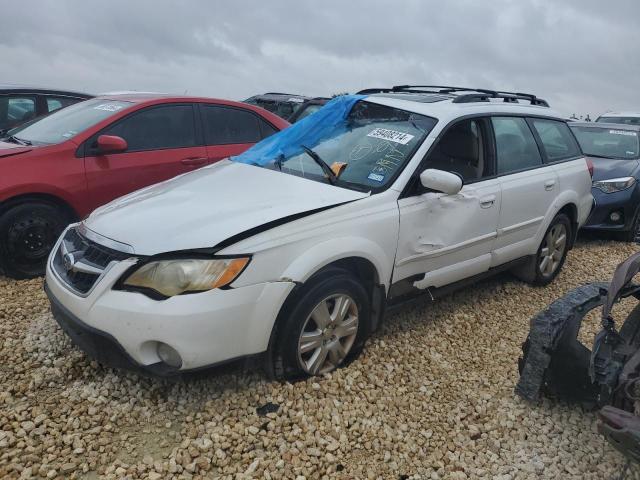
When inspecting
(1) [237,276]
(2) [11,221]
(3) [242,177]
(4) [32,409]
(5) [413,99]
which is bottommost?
(4) [32,409]

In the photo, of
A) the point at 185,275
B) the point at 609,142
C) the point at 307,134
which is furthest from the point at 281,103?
the point at 185,275

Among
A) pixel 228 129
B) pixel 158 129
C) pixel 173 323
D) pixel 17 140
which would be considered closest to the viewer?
pixel 173 323

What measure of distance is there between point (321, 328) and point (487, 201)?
63.7 inches

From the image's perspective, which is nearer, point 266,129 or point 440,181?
point 440,181

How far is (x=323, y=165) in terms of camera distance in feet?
11.1

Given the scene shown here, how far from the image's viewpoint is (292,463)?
2490 mm

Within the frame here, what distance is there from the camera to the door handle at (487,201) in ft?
12.2

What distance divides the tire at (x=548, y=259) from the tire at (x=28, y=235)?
13.0ft

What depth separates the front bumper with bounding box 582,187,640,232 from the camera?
6.46 metres

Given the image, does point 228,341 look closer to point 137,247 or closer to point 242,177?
point 137,247

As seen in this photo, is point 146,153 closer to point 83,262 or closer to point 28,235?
point 28,235

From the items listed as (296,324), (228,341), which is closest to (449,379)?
(296,324)

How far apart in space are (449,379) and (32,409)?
232 centimetres

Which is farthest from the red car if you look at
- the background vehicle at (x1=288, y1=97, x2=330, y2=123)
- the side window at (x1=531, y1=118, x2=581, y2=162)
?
the side window at (x1=531, y1=118, x2=581, y2=162)
